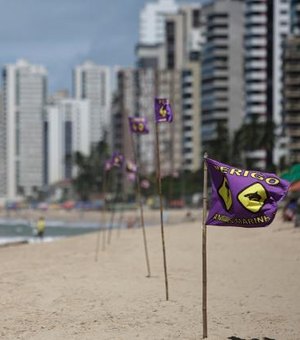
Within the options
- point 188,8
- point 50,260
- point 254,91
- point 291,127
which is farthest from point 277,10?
point 50,260

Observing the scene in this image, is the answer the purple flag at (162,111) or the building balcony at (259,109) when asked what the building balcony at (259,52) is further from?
the purple flag at (162,111)

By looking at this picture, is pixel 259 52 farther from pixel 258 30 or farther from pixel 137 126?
pixel 137 126

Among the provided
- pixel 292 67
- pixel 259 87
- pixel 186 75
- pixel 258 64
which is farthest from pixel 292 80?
pixel 186 75

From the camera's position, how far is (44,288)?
49.4 feet

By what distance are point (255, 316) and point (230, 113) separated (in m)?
106

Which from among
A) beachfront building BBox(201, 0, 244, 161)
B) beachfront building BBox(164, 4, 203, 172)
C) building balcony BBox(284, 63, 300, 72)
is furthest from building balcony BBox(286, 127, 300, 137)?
beachfront building BBox(164, 4, 203, 172)

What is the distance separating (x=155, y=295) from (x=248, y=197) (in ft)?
17.3

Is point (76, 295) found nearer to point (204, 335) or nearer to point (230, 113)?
point (204, 335)

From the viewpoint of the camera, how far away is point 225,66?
117062 millimetres

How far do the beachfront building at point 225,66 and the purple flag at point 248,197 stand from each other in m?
106

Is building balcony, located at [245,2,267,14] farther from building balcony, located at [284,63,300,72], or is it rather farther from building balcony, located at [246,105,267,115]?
building balcony, located at [284,63,300,72]

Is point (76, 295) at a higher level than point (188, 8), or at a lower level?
lower

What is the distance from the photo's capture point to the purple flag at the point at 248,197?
29.7 ft

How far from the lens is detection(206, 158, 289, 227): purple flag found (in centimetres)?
904
